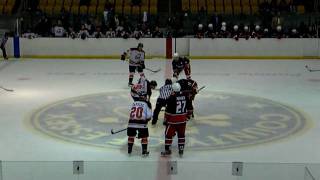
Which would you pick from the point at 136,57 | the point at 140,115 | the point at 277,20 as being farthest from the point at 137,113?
the point at 277,20

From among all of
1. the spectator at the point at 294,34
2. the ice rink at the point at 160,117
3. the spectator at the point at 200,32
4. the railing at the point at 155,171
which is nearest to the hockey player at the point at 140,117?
the ice rink at the point at 160,117

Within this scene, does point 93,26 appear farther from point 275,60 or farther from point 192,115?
point 192,115

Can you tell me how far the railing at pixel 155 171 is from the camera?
202 inches

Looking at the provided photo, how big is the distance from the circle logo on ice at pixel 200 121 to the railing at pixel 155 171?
332 cm

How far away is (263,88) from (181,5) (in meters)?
8.96

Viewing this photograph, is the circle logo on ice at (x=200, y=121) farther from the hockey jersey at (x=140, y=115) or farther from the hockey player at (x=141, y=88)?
the hockey jersey at (x=140, y=115)

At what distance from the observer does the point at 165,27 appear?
64.6 ft

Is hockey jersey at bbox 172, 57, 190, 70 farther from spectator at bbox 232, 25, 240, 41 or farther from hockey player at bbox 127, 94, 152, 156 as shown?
spectator at bbox 232, 25, 240, 41

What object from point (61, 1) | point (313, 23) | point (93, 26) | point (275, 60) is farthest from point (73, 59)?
point (313, 23)

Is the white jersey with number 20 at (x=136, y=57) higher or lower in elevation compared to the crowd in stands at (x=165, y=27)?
lower

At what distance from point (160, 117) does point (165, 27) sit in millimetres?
9536

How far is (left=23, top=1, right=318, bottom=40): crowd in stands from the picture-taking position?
18.5 m

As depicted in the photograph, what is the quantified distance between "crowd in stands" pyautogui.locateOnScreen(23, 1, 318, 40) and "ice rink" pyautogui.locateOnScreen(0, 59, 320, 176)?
5.95ft

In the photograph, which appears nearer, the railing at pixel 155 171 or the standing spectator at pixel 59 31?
the railing at pixel 155 171
